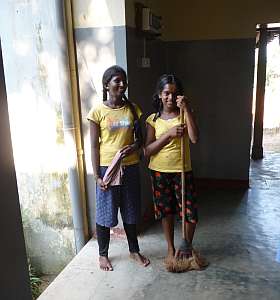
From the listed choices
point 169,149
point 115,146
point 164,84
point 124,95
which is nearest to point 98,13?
point 124,95

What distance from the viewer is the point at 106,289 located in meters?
2.33

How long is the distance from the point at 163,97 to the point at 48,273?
215 centimetres

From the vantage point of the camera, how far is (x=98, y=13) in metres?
2.71

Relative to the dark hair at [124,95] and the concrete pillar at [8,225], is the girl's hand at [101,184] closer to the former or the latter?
the dark hair at [124,95]

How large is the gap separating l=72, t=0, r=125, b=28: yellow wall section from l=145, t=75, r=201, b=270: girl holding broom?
67 centimetres

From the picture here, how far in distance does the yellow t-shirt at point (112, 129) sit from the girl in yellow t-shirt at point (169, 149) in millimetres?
148

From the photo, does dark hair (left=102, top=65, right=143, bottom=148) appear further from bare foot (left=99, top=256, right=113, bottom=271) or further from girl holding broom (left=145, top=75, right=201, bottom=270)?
bare foot (left=99, top=256, right=113, bottom=271)

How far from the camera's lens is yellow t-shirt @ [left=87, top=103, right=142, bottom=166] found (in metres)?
2.39

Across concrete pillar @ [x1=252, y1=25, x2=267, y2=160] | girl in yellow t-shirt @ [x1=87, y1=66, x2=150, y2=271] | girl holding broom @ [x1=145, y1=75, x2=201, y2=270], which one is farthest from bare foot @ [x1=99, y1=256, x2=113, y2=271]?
concrete pillar @ [x1=252, y1=25, x2=267, y2=160]

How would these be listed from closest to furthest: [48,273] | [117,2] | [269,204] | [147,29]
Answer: [117,2], [147,29], [48,273], [269,204]

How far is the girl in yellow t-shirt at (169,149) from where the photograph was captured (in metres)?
2.34

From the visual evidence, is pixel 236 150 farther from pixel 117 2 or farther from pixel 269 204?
pixel 117 2

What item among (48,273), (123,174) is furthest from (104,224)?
(48,273)

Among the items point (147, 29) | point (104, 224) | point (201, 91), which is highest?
point (147, 29)
